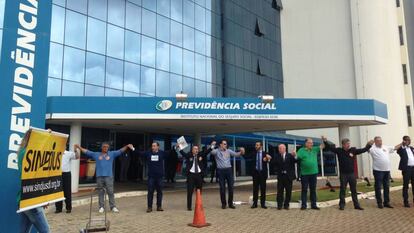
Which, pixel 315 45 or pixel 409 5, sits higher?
pixel 409 5

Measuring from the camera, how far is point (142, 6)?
25.9 meters

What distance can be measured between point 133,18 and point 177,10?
4.16 meters

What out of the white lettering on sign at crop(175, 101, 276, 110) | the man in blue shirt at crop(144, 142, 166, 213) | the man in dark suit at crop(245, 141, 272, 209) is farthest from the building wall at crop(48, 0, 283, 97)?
the man in dark suit at crop(245, 141, 272, 209)

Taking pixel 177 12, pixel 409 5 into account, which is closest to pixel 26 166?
pixel 177 12

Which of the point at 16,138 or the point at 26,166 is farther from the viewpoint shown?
the point at 16,138

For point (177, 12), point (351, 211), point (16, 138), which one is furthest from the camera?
point (177, 12)

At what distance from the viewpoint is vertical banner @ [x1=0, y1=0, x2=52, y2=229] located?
18.7 ft

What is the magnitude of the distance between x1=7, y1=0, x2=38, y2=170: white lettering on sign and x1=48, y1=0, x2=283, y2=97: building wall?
15327 mm

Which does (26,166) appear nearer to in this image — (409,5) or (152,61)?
(152,61)

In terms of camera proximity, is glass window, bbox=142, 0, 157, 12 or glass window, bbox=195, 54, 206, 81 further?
glass window, bbox=195, 54, 206, 81

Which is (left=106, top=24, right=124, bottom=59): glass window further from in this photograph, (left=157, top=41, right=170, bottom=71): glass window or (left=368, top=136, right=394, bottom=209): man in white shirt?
(left=368, top=136, right=394, bottom=209): man in white shirt

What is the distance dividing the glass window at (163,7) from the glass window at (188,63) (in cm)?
299

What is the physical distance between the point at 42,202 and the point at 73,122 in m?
11.2

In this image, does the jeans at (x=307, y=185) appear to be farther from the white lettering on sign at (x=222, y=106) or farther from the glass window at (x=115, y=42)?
the glass window at (x=115, y=42)
